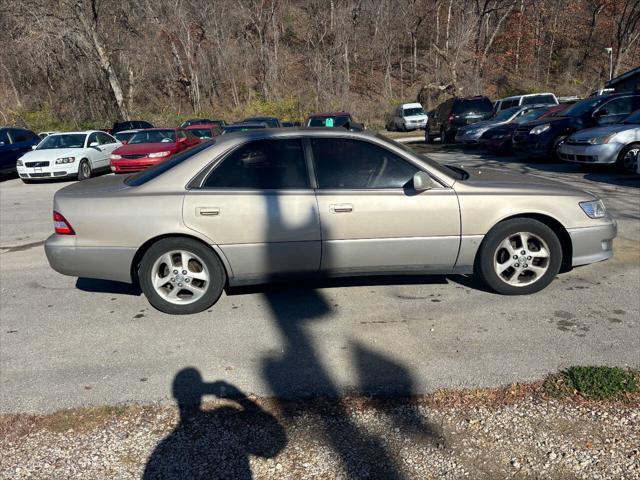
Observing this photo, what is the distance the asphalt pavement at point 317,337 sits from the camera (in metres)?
3.50

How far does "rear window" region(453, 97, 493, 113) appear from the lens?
73.4 ft

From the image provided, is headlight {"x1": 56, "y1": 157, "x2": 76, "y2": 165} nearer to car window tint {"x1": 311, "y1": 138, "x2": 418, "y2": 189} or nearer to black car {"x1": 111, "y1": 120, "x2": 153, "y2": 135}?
black car {"x1": 111, "y1": 120, "x2": 153, "y2": 135}

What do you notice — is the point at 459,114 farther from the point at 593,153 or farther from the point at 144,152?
the point at 144,152

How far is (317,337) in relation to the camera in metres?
4.14

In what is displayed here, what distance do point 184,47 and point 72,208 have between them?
36.9 metres

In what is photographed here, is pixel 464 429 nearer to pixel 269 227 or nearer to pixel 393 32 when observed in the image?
pixel 269 227

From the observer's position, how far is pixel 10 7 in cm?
2803

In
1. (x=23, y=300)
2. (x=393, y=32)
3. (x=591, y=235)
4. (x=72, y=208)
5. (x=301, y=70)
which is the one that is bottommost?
(x=23, y=300)

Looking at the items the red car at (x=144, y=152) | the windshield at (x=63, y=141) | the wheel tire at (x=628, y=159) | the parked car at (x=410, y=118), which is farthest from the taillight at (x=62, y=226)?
the parked car at (x=410, y=118)

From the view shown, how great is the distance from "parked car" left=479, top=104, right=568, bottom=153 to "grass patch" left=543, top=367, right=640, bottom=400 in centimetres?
1326

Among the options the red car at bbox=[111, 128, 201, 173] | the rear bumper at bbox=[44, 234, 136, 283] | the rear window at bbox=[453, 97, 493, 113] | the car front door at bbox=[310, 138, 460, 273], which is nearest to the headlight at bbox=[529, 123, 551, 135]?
the rear window at bbox=[453, 97, 493, 113]

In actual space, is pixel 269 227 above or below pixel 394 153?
below

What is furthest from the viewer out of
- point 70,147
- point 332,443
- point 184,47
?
point 184,47

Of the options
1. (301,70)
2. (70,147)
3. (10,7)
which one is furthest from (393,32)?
(70,147)
